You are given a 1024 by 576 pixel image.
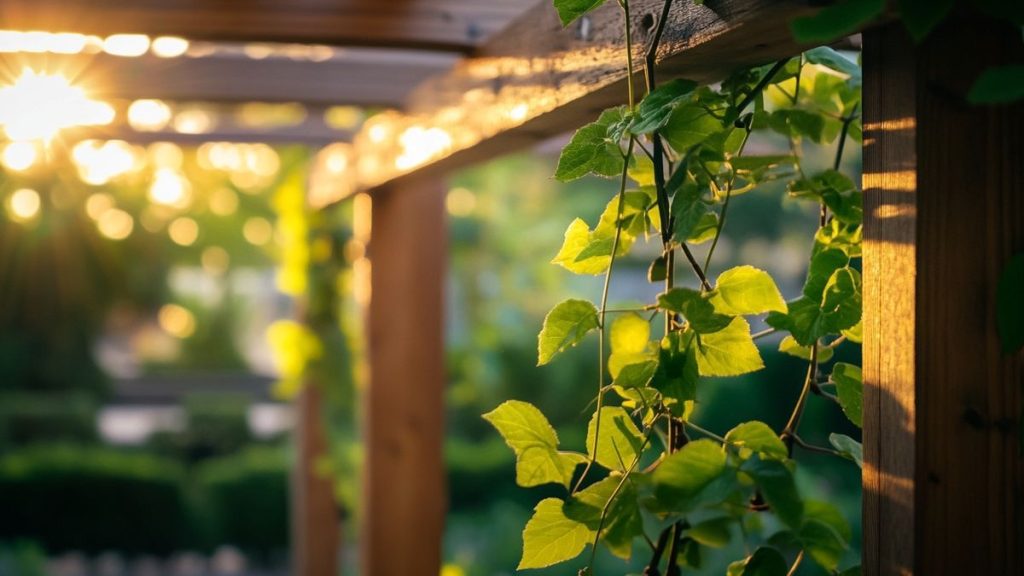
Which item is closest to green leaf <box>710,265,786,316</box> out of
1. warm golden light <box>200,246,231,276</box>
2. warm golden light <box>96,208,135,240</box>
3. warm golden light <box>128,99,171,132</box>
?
warm golden light <box>128,99,171,132</box>

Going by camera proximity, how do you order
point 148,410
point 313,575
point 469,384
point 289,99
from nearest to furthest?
point 289,99, point 313,575, point 469,384, point 148,410

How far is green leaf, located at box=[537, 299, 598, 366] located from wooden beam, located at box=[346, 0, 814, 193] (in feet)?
0.72

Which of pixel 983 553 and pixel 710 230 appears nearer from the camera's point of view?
pixel 983 553

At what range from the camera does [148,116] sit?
5594 millimetres

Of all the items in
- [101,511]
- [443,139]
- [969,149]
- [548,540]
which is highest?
[443,139]

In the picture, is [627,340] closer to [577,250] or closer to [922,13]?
[577,250]

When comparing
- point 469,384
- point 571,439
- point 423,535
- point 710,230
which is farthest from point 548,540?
point 571,439

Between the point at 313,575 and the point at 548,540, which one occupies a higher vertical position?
the point at 548,540

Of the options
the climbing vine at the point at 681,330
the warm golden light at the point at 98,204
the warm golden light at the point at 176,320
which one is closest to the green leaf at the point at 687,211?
the climbing vine at the point at 681,330

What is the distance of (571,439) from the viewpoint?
7406 mm

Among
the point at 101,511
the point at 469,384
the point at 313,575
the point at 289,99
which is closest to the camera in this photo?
the point at 289,99

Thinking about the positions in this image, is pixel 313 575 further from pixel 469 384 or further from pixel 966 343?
pixel 966 343

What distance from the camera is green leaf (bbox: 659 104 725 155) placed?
76cm

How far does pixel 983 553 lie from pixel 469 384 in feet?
21.0
